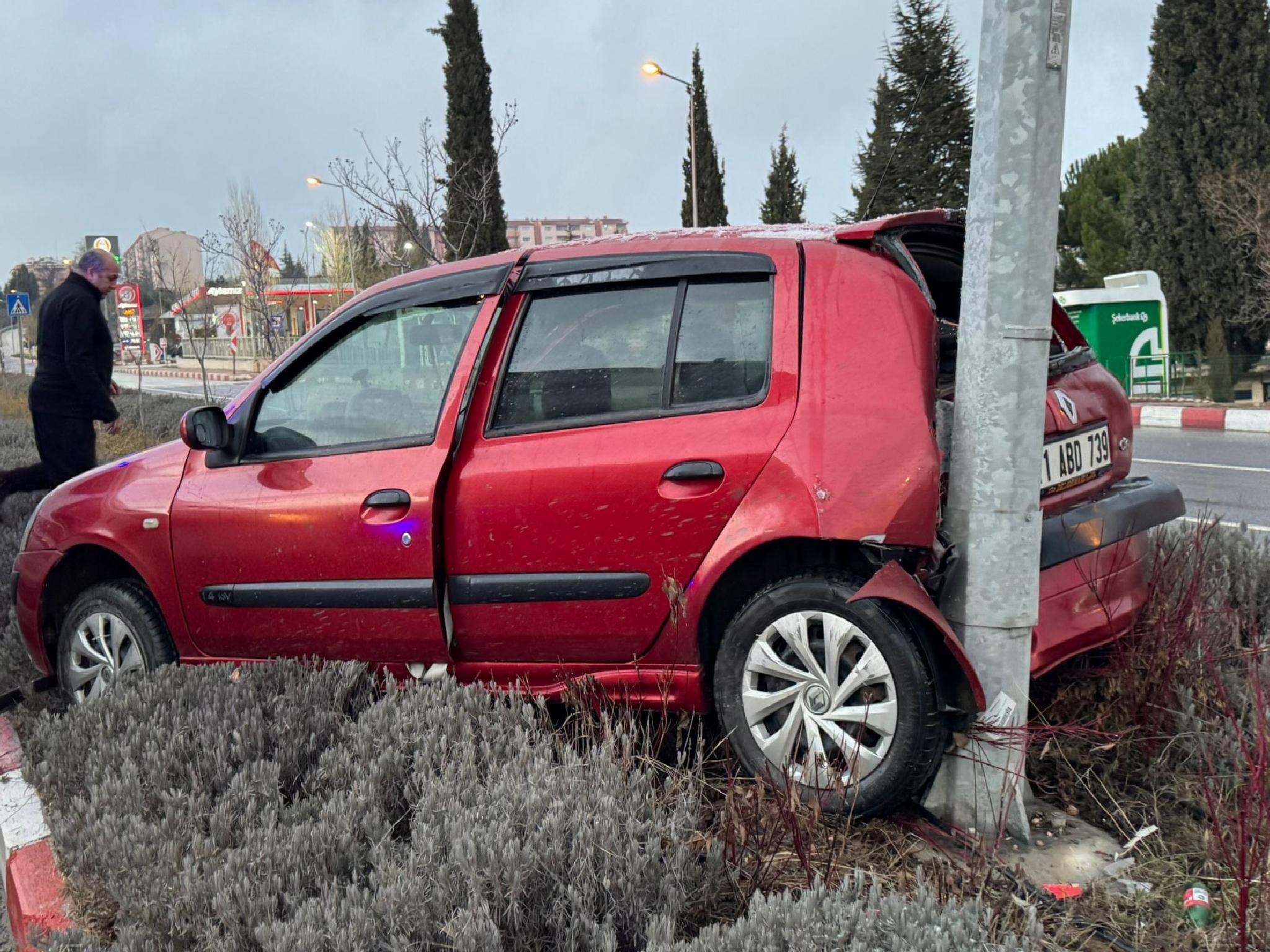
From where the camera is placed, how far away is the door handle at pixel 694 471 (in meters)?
2.91

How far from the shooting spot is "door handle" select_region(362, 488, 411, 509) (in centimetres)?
329

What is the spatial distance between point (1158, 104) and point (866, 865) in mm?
23325

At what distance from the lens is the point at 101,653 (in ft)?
12.9

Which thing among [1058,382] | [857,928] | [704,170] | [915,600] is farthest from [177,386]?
[857,928]

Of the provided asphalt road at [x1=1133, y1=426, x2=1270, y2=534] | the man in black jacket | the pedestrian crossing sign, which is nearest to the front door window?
the man in black jacket

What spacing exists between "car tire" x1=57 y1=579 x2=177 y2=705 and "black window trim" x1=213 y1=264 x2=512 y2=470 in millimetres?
638

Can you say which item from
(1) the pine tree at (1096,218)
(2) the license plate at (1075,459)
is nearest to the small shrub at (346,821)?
(2) the license plate at (1075,459)

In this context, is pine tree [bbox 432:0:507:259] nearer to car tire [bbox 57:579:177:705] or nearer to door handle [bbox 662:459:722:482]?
car tire [bbox 57:579:177:705]

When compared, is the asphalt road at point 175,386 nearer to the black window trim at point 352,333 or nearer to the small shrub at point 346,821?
the black window trim at point 352,333

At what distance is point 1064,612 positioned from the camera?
9.86 feet

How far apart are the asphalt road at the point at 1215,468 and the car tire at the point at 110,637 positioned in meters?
5.78

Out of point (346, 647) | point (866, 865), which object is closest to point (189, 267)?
point (346, 647)

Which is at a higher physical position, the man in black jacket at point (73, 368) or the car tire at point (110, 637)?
the man in black jacket at point (73, 368)

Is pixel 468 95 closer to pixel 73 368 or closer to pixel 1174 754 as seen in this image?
pixel 73 368
